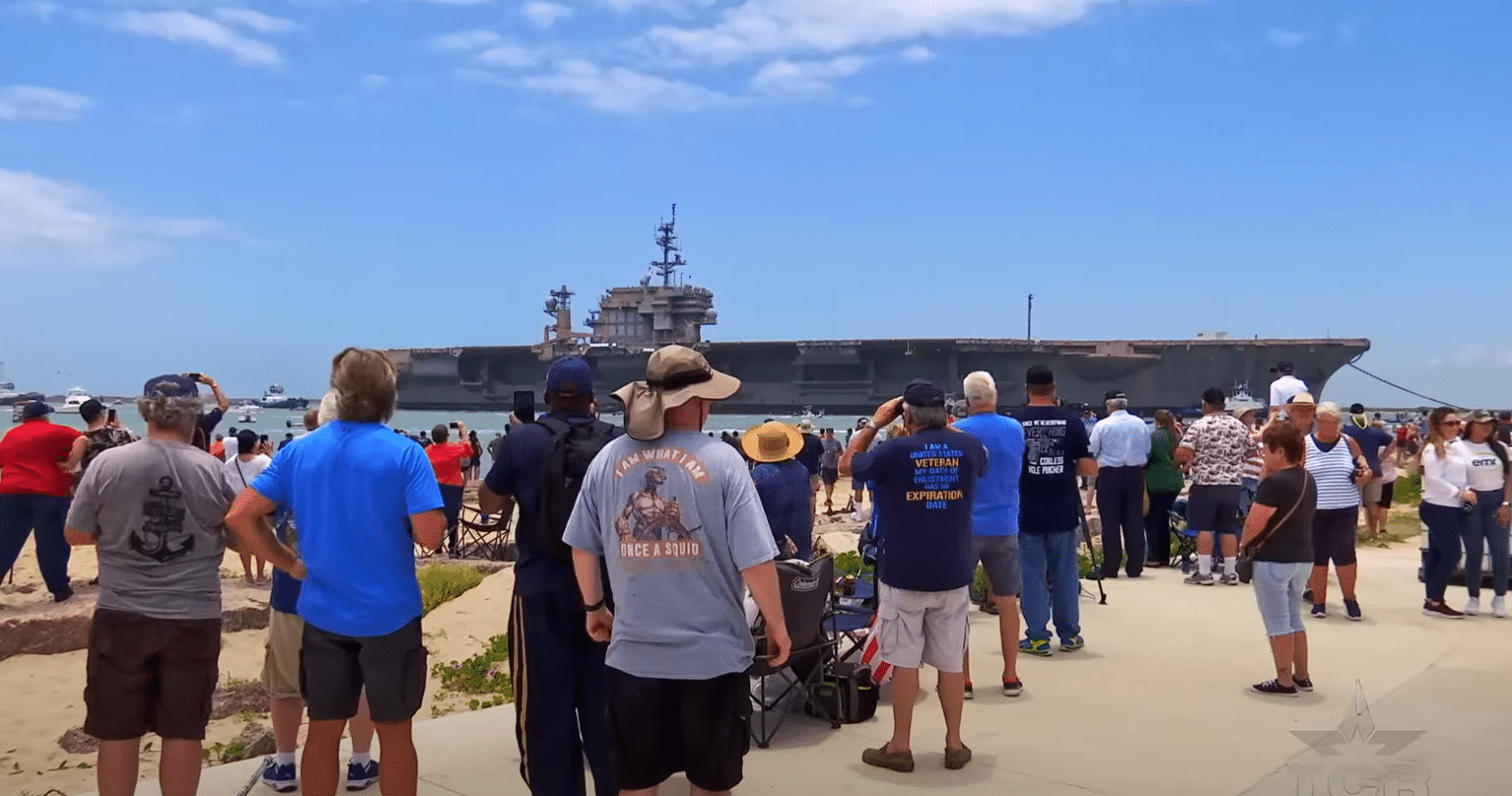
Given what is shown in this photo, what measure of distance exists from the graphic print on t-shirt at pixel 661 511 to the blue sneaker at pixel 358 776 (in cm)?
190

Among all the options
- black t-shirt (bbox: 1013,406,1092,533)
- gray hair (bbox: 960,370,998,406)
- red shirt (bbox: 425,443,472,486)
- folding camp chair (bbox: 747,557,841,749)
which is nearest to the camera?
folding camp chair (bbox: 747,557,841,749)

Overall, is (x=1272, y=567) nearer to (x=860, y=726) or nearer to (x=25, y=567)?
(x=860, y=726)

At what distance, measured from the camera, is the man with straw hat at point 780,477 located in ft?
20.1

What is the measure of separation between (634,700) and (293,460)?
126 cm

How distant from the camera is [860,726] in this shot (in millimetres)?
4973

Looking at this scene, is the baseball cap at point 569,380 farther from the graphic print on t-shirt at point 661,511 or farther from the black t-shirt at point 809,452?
the black t-shirt at point 809,452

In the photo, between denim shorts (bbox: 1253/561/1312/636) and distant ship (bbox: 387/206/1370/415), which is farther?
distant ship (bbox: 387/206/1370/415)

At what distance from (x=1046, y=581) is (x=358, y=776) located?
3936 millimetres

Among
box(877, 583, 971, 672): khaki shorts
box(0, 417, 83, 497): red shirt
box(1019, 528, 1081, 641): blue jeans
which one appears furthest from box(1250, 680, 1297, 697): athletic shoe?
box(0, 417, 83, 497): red shirt

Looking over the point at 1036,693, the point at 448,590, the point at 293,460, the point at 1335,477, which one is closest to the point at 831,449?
→ the point at 448,590

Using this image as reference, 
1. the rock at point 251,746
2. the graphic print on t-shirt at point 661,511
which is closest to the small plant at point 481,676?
the rock at point 251,746

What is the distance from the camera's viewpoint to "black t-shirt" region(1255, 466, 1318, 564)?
5367mm

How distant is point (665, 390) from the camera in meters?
2.95

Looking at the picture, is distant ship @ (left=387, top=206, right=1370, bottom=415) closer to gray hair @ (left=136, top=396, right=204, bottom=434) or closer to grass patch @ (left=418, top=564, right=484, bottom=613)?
grass patch @ (left=418, top=564, right=484, bottom=613)
